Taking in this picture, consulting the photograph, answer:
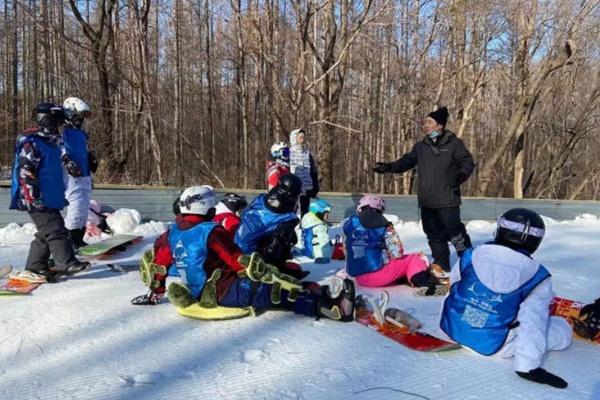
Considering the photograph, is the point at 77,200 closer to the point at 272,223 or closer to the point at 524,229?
the point at 272,223

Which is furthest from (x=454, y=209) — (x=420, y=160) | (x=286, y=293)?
(x=286, y=293)

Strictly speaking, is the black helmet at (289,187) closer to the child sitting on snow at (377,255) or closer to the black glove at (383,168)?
the child sitting on snow at (377,255)

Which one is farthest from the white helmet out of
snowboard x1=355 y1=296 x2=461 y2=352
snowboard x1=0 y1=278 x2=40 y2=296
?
snowboard x1=0 y1=278 x2=40 y2=296

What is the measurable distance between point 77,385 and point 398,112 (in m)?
16.8

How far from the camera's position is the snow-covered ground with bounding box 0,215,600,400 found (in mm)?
2586

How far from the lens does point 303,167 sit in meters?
7.56

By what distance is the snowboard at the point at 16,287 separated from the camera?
420cm

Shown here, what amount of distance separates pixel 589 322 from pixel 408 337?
3.90 ft

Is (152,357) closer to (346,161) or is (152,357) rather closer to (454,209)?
(454,209)

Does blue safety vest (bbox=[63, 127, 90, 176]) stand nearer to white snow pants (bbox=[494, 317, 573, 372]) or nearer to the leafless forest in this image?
white snow pants (bbox=[494, 317, 573, 372])

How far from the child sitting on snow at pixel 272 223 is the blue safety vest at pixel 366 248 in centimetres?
63

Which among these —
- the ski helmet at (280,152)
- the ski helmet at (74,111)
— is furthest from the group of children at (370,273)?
the ski helmet at (280,152)

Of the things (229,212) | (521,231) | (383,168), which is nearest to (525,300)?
Answer: (521,231)

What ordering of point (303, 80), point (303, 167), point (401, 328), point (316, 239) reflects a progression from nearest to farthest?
point (401, 328), point (316, 239), point (303, 167), point (303, 80)
